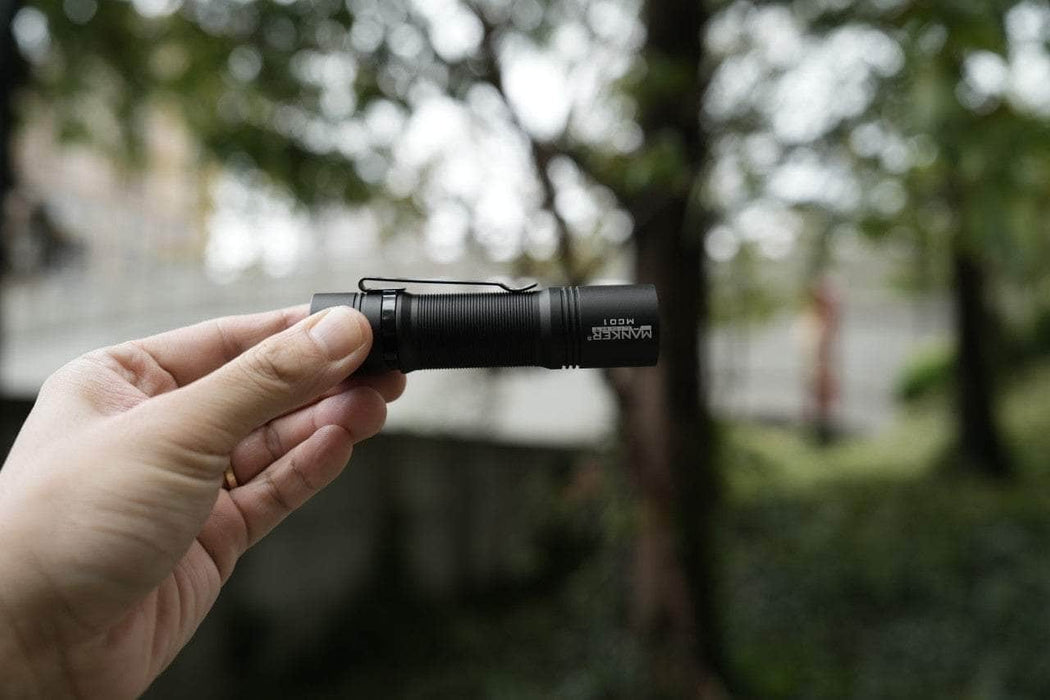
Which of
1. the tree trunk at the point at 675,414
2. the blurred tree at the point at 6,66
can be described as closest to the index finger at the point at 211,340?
the blurred tree at the point at 6,66

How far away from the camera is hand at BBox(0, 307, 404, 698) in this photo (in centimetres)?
105

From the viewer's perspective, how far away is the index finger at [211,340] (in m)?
1.34

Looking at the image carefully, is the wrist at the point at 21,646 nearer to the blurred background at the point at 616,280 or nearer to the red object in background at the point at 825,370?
the blurred background at the point at 616,280

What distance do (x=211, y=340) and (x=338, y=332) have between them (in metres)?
0.37

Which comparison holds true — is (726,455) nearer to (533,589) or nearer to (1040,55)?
(1040,55)

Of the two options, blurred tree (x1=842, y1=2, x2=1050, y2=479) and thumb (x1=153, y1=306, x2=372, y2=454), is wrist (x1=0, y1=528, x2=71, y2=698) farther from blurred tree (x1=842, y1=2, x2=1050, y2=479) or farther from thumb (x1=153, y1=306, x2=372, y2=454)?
blurred tree (x1=842, y1=2, x2=1050, y2=479)

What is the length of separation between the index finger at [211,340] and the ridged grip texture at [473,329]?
0.81ft

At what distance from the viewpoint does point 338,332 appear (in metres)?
1.12

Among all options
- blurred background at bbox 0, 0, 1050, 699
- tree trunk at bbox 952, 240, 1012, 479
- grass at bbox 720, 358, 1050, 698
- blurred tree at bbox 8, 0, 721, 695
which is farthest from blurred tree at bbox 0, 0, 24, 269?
tree trunk at bbox 952, 240, 1012, 479

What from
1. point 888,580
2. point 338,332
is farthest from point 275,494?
point 888,580

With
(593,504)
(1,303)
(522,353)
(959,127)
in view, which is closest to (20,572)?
(522,353)

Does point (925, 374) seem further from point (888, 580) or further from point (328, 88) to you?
point (328, 88)

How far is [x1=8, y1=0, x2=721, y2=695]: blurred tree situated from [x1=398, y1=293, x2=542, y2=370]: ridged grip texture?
1.71m

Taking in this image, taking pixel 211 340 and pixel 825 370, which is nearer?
pixel 211 340
